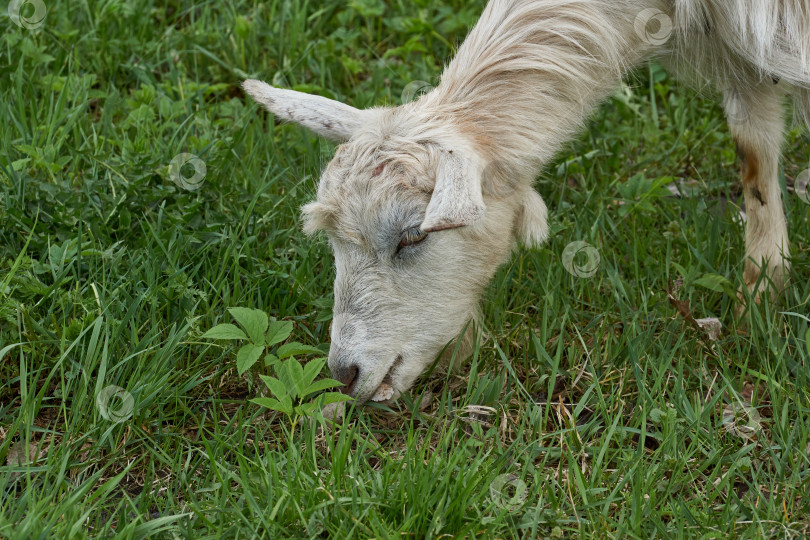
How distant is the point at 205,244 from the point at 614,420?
1928 mm

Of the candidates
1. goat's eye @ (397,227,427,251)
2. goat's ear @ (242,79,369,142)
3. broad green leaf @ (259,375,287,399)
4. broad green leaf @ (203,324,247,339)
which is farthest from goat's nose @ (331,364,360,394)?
goat's ear @ (242,79,369,142)

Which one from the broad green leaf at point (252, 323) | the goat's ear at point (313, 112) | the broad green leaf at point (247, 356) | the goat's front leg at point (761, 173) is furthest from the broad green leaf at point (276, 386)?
the goat's front leg at point (761, 173)

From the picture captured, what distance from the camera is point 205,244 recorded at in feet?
13.9

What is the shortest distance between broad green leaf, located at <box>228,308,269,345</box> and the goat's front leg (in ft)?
7.39

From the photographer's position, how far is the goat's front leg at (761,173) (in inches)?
173

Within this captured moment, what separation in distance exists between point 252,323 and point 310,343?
0.56 m

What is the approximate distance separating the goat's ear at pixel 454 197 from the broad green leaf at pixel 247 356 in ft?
2.94

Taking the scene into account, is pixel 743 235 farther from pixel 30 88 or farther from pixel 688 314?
pixel 30 88

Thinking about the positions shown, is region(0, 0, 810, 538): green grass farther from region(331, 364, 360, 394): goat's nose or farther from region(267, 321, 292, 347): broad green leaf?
region(267, 321, 292, 347): broad green leaf

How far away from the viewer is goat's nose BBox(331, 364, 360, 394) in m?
3.48

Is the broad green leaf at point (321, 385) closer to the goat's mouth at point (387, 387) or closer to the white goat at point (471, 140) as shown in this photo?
the white goat at point (471, 140)

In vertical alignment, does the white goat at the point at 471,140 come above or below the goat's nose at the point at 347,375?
above

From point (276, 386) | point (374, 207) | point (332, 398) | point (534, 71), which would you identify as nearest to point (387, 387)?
point (332, 398)

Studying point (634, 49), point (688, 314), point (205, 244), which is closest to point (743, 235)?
point (688, 314)
